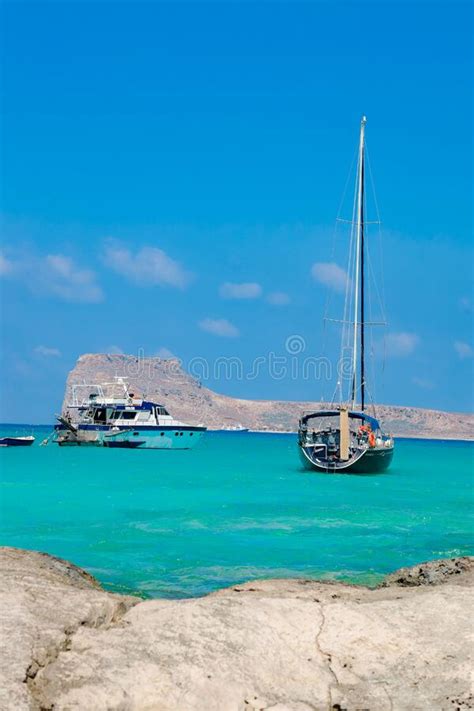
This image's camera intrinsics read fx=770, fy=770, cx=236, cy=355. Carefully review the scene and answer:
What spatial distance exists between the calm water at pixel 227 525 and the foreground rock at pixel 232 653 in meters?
6.05

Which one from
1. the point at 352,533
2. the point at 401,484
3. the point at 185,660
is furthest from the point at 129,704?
the point at 401,484

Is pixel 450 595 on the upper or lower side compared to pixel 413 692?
upper

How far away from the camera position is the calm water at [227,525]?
1423 cm

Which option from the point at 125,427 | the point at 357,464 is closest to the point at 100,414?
the point at 125,427

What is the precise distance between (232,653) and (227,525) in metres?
16.7

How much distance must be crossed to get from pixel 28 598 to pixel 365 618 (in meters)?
2.52

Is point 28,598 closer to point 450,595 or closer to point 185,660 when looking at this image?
point 185,660

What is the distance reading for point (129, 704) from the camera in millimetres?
4531

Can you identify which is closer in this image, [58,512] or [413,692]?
[413,692]

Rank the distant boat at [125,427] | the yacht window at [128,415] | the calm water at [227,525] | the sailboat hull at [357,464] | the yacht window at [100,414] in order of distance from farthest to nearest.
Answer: the yacht window at [100,414] < the yacht window at [128,415] < the distant boat at [125,427] < the sailboat hull at [357,464] < the calm water at [227,525]

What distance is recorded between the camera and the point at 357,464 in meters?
42.7

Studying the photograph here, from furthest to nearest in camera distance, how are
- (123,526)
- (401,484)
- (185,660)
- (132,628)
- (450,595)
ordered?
(401,484) → (123,526) → (450,595) → (132,628) → (185,660)

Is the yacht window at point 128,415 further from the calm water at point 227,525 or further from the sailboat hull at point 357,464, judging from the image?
the sailboat hull at point 357,464

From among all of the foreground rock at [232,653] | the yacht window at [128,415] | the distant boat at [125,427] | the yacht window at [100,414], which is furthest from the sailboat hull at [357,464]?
the yacht window at [100,414]
